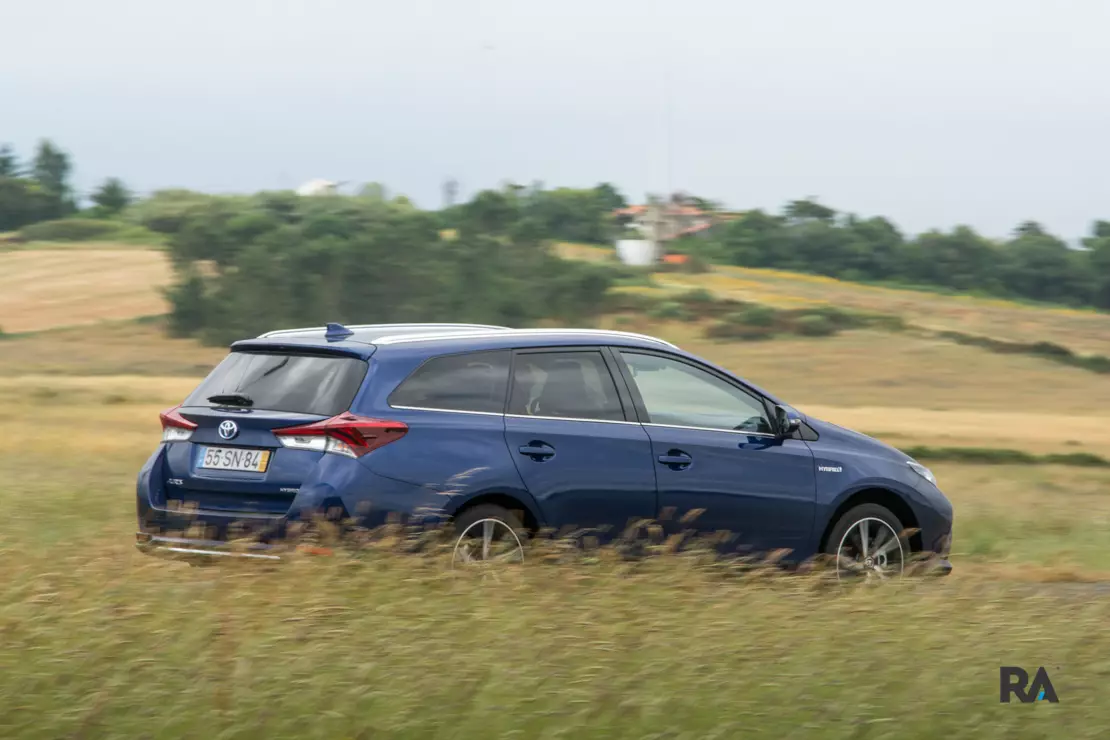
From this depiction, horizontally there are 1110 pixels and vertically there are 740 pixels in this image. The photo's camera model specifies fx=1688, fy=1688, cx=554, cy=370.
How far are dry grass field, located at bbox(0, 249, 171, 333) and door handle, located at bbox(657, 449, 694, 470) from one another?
4796cm

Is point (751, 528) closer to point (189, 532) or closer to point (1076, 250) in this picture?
point (189, 532)

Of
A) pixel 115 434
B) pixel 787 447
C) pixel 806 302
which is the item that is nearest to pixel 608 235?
pixel 806 302

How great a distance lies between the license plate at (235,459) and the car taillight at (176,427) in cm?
15

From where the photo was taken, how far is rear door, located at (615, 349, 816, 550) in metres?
8.73

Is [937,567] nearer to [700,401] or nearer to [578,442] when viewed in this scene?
[700,401]

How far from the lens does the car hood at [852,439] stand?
367 inches

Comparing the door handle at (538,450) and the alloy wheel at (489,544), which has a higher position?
the door handle at (538,450)

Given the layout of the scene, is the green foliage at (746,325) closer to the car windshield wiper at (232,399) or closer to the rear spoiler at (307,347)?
the rear spoiler at (307,347)

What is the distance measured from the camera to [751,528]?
8922 millimetres

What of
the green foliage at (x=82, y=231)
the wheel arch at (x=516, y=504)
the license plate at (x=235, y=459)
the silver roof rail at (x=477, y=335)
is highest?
the green foliage at (x=82, y=231)

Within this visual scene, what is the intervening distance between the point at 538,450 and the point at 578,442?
25 cm

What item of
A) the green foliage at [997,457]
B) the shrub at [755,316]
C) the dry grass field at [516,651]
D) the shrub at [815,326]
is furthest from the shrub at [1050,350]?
the dry grass field at [516,651]

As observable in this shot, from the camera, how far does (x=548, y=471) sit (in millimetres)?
8250

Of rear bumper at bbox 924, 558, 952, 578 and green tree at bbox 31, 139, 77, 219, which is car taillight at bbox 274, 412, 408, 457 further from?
green tree at bbox 31, 139, 77, 219
